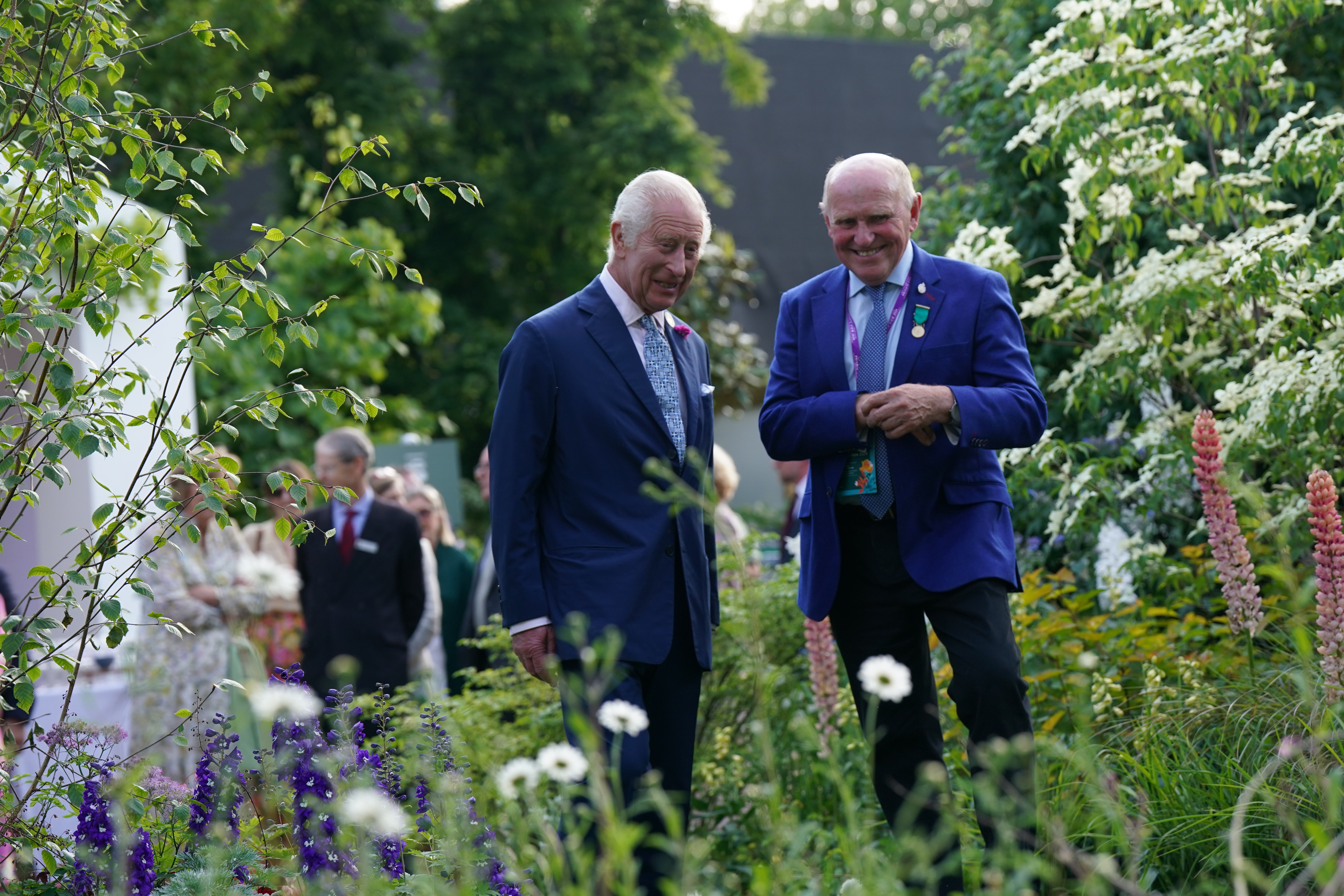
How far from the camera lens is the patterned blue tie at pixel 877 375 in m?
3.29

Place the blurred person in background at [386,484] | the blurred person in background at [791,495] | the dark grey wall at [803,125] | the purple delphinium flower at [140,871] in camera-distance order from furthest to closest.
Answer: the dark grey wall at [803,125] → the blurred person in background at [386,484] → the blurred person in background at [791,495] → the purple delphinium flower at [140,871]

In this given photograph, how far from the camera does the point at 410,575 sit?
20.9 ft

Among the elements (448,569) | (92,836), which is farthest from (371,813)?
(448,569)

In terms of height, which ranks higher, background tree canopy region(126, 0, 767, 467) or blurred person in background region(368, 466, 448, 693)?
background tree canopy region(126, 0, 767, 467)

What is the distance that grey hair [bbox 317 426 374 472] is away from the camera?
634 cm

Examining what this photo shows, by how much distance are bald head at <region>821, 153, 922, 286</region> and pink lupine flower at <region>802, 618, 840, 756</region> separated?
48.2 inches

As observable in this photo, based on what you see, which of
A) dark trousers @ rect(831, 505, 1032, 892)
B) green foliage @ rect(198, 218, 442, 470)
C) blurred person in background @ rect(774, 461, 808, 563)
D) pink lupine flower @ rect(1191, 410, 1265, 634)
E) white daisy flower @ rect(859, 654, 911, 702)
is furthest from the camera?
green foliage @ rect(198, 218, 442, 470)

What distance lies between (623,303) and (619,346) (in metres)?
0.13

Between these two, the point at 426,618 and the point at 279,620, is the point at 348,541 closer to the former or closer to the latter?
the point at 426,618

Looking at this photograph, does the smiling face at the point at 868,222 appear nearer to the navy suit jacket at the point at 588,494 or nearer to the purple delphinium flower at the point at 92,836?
the navy suit jacket at the point at 588,494

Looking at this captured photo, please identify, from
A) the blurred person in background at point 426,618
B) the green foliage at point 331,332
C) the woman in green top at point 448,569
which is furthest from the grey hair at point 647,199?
the green foliage at point 331,332

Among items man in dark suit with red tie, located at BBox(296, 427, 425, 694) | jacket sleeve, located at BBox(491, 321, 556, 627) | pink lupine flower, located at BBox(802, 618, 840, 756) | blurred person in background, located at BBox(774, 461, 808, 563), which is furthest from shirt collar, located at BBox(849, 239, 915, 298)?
man in dark suit with red tie, located at BBox(296, 427, 425, 694)

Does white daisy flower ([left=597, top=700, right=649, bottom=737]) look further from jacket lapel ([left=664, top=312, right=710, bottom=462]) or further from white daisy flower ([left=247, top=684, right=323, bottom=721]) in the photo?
jacket lapel ([left=664, top=312, right=710, bottom=462])

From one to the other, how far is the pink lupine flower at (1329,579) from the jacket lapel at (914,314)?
3.56ft
